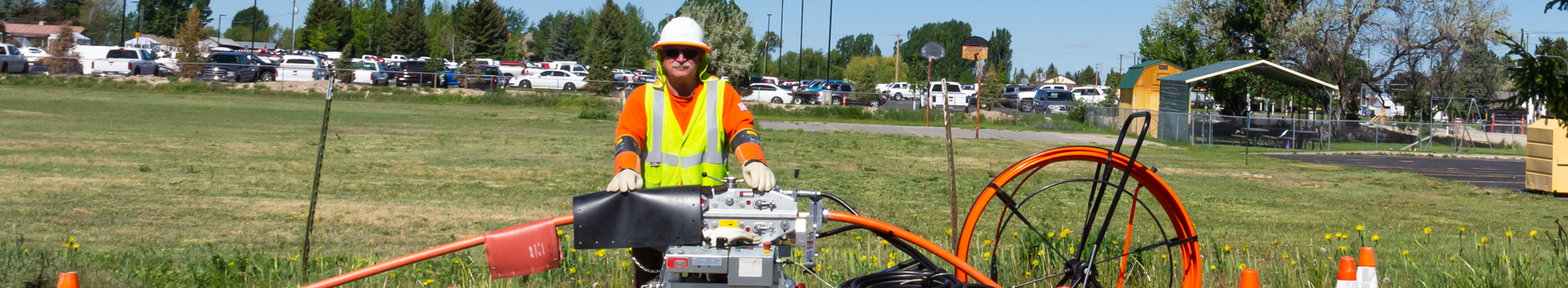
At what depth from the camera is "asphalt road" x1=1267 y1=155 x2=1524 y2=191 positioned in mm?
18125

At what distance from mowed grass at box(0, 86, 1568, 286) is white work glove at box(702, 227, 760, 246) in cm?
238

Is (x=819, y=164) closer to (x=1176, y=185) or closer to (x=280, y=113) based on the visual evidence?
(x=1176, y=185)

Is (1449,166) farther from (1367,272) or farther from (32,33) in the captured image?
(32,33)

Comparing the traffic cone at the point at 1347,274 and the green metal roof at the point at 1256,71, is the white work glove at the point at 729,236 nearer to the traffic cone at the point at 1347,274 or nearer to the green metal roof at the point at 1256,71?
the traffic cone at the point at 1347,274

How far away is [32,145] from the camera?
15883 mm

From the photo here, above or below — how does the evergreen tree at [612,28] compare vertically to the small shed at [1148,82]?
above

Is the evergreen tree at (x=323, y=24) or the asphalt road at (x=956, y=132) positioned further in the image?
the evergreen tree at (x=323, y=24)

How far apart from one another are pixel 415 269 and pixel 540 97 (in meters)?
36.3

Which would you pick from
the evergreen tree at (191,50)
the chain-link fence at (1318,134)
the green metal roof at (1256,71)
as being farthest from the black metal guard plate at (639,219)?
the evergreen tree at (191,50)

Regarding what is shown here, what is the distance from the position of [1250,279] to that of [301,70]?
178 feet

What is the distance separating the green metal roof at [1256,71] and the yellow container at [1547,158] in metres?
13.6

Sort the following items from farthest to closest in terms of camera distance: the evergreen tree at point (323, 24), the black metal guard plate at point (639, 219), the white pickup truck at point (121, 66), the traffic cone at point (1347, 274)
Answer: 1. the evergreen tree at point (323, 24)
2. the white pickup truck at point (121, 66)
3. the traffic cone at point (1347, 274)
4. the black metal guard plate at point (639, 219)

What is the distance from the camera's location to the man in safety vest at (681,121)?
4.14 m

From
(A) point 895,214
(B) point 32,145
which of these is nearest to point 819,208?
(A) point 895,214
